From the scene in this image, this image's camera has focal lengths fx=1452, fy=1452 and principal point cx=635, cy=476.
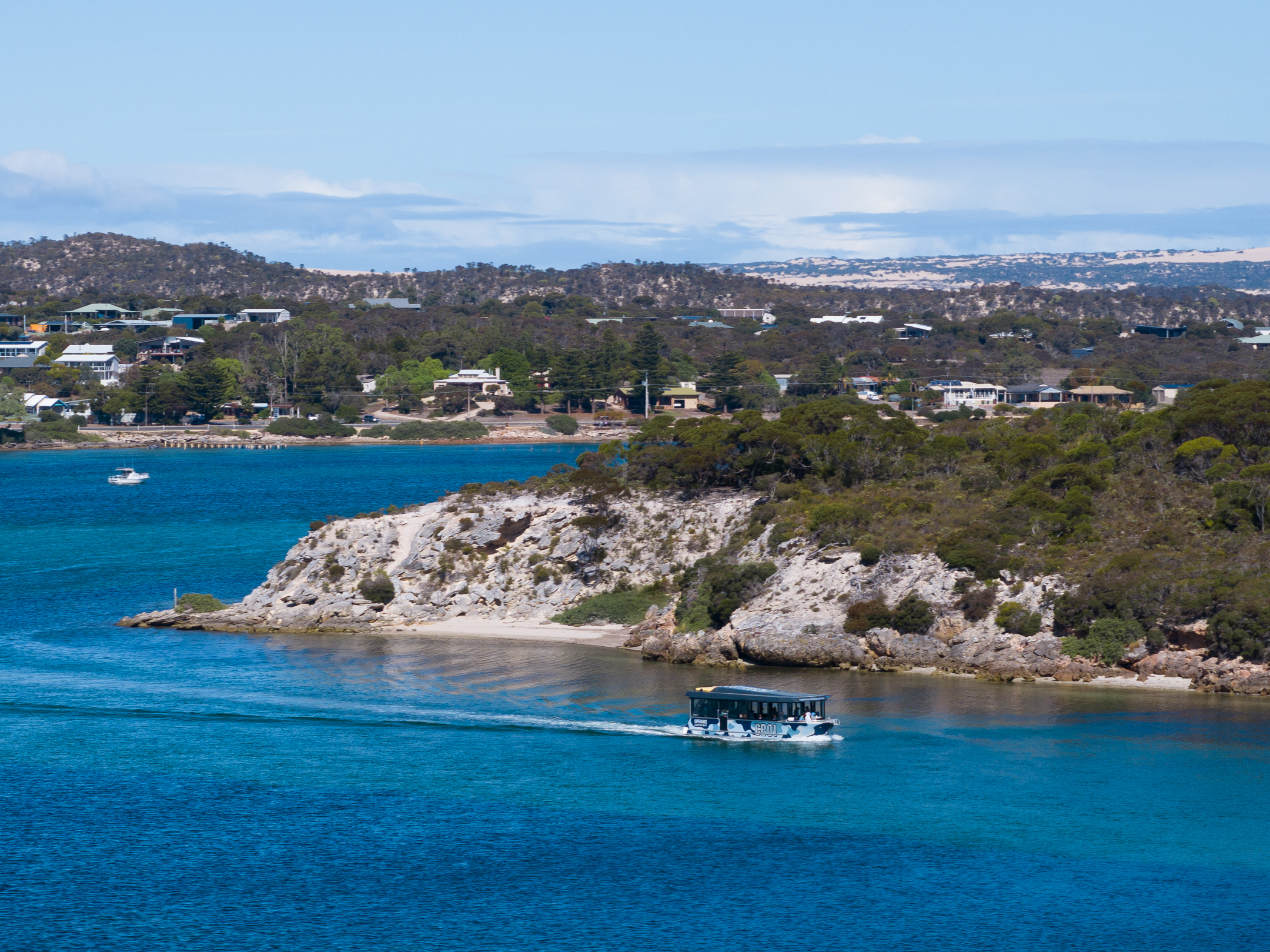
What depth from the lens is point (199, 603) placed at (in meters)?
72.5

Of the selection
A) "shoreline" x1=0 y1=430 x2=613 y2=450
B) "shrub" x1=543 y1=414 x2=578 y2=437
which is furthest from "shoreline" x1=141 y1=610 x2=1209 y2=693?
"shrub" x1=543 y1=414 x2=578 y2=437

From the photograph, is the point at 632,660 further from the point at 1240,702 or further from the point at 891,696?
the point at 1240,702

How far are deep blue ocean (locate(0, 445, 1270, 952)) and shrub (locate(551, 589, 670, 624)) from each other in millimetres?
4537

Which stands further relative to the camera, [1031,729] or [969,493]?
[969,493]

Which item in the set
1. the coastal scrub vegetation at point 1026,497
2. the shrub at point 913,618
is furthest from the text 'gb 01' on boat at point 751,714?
the coastal scrub vegetation at point 1026,497

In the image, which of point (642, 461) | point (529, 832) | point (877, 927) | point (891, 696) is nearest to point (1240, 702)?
point (891, 696)

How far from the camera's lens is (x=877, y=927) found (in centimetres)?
3541

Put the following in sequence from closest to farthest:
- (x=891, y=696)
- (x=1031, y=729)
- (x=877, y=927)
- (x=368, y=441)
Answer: (x=877, y=927), (x=1031, y=729), (x=891, y=696), (x=368, y=441)

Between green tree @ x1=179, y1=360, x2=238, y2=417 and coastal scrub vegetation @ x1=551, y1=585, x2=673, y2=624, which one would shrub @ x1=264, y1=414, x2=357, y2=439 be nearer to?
green tree @ x1=179, y1=360, x2=238, y2=417

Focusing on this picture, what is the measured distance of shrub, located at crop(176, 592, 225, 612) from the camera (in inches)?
2840

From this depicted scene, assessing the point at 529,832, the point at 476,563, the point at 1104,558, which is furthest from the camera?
the point at 476,563

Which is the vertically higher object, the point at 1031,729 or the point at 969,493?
the point at 969,493

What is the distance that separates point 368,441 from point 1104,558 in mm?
142775

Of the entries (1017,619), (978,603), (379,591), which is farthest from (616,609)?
(1017,619)
